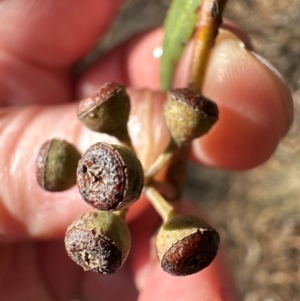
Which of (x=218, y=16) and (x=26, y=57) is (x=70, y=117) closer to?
(x=26, y=57)

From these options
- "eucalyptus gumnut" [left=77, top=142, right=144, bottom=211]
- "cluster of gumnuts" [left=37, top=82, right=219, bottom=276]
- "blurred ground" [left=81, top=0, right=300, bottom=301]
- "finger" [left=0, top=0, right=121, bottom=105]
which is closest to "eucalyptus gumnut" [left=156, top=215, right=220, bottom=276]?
"cluster of gumnuts" [left=37, top=82, right=219, bottom=276]

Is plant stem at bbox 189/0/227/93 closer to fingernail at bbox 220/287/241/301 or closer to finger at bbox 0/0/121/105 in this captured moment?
fingernail at bbox 220/287/241/301

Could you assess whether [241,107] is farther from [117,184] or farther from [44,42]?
[44,42]

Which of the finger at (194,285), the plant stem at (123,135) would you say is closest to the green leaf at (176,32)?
the plant stem at (123,135)

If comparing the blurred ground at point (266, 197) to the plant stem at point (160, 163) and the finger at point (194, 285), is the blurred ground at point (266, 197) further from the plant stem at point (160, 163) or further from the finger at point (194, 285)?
the plant stem at point (160, 163)

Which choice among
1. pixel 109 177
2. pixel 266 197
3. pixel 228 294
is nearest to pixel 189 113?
pixel 109 177

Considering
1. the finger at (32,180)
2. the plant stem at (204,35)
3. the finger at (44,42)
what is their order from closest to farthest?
the plant stem at (204,35), the finger at (32,180), the finger at (44,42)

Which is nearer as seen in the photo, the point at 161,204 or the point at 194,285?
the point at 161,204
